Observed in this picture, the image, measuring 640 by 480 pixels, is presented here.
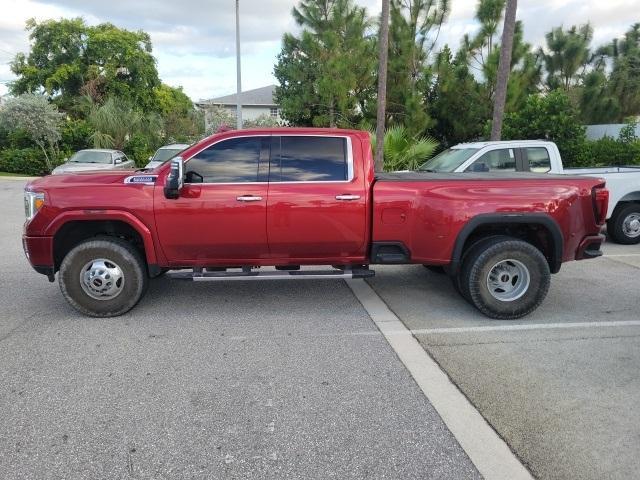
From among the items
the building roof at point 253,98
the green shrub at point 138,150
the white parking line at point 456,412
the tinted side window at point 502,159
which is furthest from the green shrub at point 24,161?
the building roof at point 253,98

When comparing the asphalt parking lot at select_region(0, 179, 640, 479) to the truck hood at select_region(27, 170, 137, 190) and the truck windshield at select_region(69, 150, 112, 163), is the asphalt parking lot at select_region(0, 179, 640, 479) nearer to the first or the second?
the truck hood at select_region(27, 170, 137, 190)

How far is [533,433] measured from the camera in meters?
3.13

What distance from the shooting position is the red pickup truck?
489 cm

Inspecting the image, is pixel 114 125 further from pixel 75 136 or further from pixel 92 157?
pixel 92 157

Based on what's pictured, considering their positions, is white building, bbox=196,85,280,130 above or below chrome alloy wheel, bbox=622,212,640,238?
above

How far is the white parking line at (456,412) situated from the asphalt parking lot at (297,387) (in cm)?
7

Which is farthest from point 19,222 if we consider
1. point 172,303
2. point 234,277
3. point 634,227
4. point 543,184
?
point 634,227

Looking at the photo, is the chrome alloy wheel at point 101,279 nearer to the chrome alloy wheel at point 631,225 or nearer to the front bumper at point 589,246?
the front bumper at point 589,246

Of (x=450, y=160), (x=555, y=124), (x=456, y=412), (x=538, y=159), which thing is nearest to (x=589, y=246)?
(x=456, y=412)

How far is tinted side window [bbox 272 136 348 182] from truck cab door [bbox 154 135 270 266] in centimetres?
20

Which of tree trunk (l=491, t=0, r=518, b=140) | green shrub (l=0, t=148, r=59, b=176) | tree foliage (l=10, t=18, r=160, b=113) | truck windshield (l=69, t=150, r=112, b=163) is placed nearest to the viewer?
tree trunk (l=491, t=0, r=518, b=140)

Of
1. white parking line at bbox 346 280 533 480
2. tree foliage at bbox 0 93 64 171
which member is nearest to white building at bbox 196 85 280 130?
tree foliage at bbox 0 93 64 171

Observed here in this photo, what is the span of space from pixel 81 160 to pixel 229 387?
17459 mm

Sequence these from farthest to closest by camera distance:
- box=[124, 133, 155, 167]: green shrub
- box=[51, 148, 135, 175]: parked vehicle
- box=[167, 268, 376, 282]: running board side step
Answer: box=[124, 133, 155, 167]: green shrub < box=[51, 148, 135, 175]: parked vehicle < box=[167, 268, 376, 282]: running board side step
